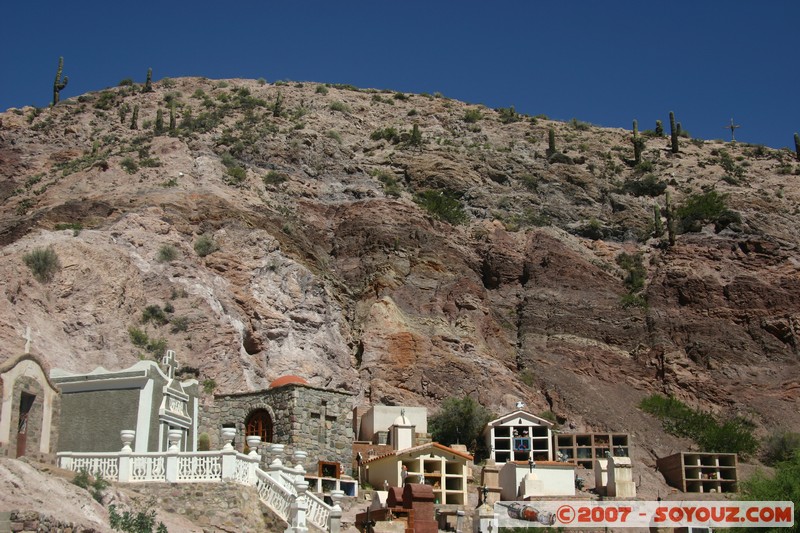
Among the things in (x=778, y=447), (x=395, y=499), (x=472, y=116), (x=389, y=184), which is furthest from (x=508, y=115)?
(x=395, y=499)

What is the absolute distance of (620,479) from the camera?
123ft

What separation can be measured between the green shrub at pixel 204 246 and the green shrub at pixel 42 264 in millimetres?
7724

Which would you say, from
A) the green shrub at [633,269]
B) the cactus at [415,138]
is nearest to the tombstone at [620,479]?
the green shrub at [633,269]

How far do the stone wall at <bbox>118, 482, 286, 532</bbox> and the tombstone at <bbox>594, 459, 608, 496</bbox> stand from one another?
19465 mm

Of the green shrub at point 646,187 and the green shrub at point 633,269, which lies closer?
the green shrub at point 633,269

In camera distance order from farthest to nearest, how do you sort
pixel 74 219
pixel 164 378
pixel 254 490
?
1. pixel 74 219
2. pixel 164 378
3. pixel 254 490

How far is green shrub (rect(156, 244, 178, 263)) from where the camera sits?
4594 centimetres

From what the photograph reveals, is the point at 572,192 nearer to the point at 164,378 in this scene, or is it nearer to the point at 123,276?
the point at 123,276

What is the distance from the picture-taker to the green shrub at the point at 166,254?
45938 mm

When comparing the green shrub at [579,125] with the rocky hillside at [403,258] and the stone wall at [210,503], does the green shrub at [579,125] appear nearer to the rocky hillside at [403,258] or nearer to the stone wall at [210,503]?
the rocky hillside at [403,258]

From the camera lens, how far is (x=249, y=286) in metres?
47.3

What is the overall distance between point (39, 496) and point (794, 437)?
3743 cm

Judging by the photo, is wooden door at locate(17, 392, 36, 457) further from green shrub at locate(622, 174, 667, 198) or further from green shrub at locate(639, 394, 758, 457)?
green shrub at locate(622, 174, 667, 198)

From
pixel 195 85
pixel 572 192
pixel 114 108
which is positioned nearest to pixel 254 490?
pixel 572 192
